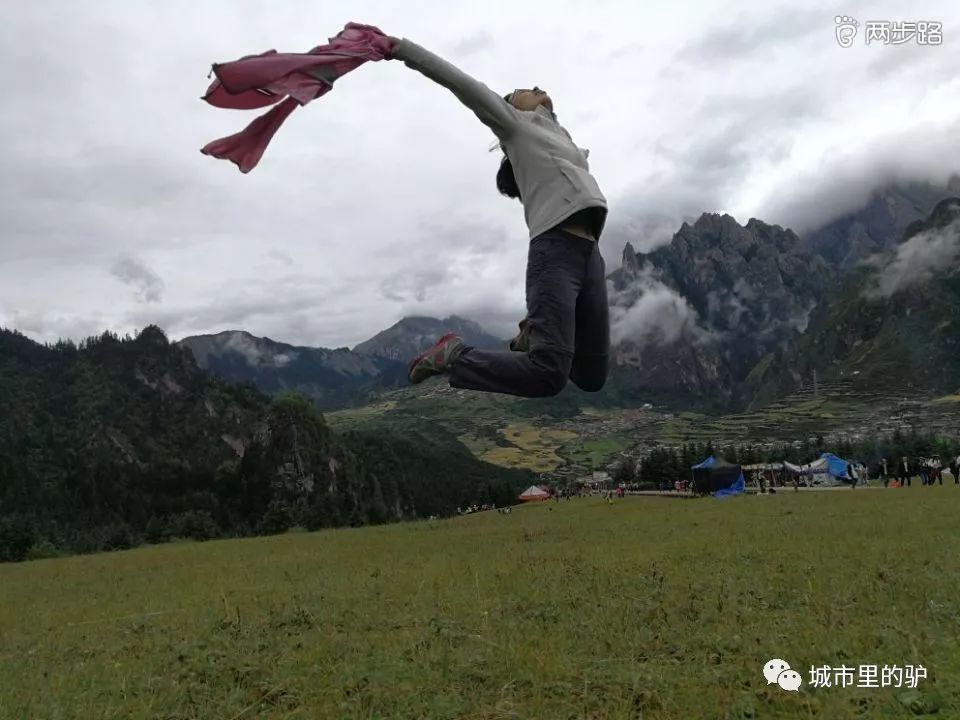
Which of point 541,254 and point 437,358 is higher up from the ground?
point 541,254

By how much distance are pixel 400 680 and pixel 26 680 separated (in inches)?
139

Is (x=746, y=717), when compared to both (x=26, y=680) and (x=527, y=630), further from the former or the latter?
(x=26, y=680)

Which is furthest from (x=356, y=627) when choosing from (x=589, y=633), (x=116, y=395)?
(x=116, y=395)

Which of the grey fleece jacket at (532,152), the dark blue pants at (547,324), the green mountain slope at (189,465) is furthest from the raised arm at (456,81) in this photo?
the green mountain slope at (189,465)

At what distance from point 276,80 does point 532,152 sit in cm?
169

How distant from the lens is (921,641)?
4.86 metres

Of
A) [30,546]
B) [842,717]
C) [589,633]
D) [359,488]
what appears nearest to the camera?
[842,717]

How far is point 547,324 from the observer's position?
15.0 feet

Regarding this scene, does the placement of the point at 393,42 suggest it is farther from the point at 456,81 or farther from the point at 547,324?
the point at 547,324

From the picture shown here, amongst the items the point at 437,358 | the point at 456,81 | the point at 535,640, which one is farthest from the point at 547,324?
the point at 535,640

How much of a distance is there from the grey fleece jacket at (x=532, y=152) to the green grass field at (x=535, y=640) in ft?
10.3

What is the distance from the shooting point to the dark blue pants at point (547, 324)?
4.56 metres

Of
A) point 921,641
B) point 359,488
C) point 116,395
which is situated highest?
point 116,395

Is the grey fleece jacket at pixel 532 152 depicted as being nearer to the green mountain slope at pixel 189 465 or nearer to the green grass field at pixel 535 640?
the green grass field at pixel 535 640
